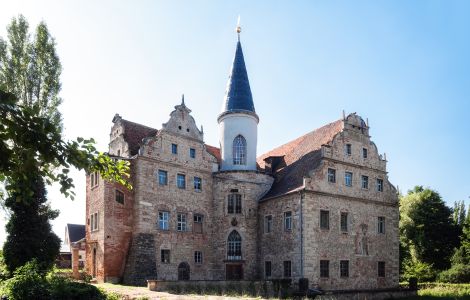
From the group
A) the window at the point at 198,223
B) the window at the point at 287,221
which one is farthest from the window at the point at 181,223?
the window at the point at 287,221

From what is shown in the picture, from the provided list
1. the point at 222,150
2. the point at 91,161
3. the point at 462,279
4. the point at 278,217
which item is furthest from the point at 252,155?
the point at 91,161

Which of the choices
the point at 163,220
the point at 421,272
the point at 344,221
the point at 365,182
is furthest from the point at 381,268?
the point at 163,220

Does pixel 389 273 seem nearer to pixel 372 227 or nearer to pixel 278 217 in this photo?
pixel 372 227

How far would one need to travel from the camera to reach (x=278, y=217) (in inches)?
1232

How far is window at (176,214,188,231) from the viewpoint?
30.7 m

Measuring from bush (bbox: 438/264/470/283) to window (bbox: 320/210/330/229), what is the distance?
50.9 ft

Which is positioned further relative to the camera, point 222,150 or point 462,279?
point 462,279

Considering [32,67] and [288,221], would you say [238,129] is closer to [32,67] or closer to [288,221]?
[288,221]

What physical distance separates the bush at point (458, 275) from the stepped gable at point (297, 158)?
17130 millimetres

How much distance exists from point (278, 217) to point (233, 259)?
14.9 feet

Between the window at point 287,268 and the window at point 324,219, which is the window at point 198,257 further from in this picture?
the window at point 324,219

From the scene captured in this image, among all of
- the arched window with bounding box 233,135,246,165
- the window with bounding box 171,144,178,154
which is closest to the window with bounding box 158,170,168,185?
the window with bounding box 171,144,178,154

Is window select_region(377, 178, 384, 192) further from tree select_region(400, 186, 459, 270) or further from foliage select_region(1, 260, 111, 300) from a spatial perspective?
foliage select_region(1, 260, 111, 300)

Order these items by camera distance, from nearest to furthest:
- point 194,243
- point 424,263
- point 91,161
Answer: point 91,161, point 194,243, point 424,263
